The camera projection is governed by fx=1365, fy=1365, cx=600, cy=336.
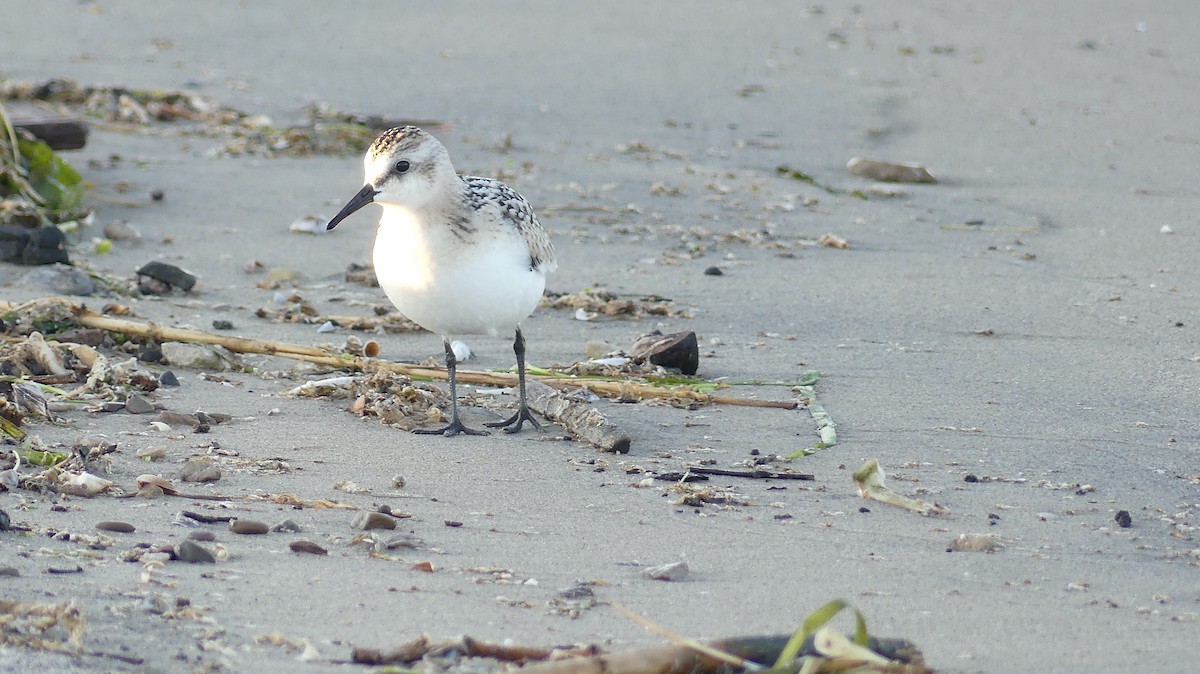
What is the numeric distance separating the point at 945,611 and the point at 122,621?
1786mm

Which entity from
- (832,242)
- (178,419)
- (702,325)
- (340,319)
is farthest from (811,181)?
(178,419)

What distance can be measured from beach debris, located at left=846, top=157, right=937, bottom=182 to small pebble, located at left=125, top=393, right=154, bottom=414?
4750 millimetres

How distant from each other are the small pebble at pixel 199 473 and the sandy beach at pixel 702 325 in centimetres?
5

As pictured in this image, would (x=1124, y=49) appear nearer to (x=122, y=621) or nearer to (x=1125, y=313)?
(x=1125, y=313)

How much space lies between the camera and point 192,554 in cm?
322

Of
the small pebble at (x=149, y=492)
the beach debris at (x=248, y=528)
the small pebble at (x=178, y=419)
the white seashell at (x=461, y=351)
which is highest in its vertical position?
the beach debris at (x=248, y=528)

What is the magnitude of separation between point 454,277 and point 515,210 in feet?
1.59

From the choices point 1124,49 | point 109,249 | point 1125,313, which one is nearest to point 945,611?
point 1125,313

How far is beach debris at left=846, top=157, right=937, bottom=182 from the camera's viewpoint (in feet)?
25.8

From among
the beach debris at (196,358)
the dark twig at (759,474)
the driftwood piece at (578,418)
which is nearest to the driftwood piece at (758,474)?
the dark twig at (759,474)

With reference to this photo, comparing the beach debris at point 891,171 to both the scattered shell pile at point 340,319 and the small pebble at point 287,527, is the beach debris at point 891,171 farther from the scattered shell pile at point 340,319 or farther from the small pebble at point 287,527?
the small pebble at point 287,527

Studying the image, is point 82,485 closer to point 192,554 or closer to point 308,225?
point 192,554

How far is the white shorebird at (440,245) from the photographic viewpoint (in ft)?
14.6

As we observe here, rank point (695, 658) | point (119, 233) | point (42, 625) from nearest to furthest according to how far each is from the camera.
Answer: point (695, 658), point (42, 625), point (119, 233)
